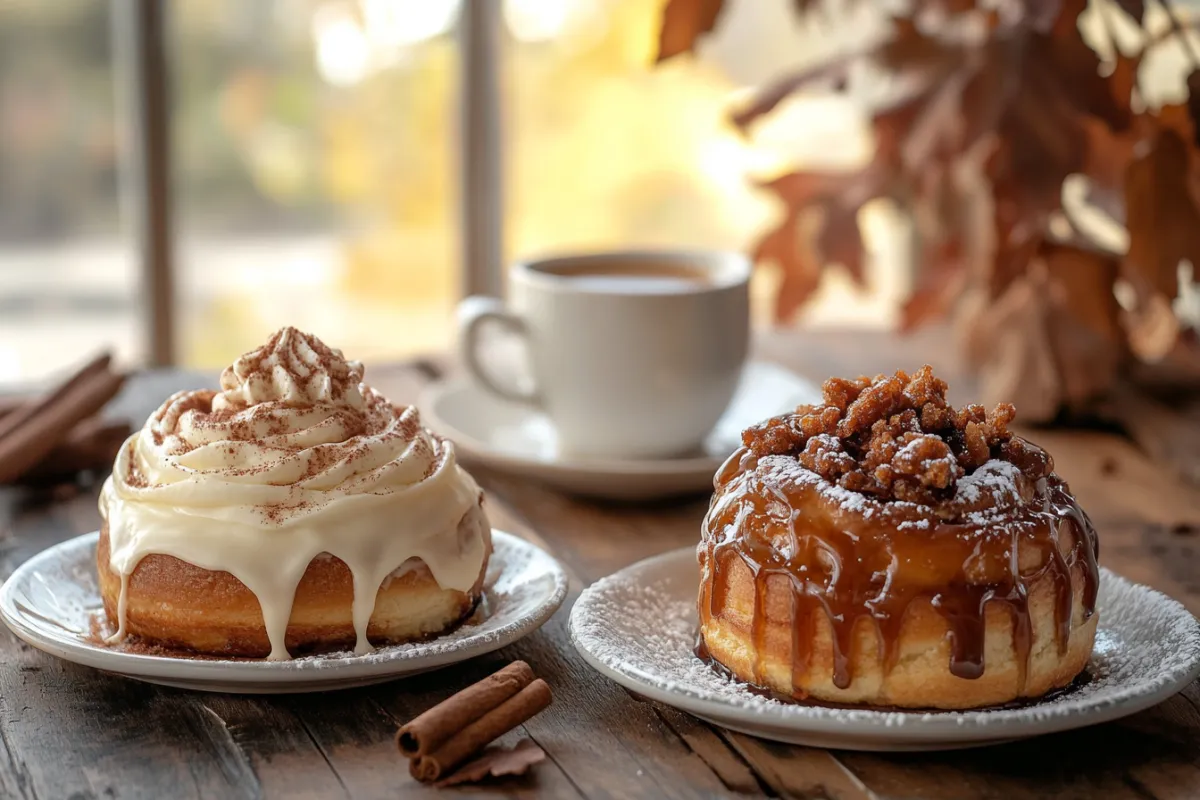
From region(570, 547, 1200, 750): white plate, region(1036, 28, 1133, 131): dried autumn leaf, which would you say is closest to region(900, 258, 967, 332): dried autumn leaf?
region(1036, 28, 1133, 131): dried autumn leaf

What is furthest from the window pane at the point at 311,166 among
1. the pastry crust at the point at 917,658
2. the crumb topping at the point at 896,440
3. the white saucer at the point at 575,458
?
the pastry crust at the point at 917,658

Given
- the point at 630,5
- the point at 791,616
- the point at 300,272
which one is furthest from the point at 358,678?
the point at 630,5

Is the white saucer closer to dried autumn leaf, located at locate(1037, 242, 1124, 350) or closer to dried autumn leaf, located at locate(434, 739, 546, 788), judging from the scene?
dried autumn leaf, located at locate(1037, 242, 1124, 350)

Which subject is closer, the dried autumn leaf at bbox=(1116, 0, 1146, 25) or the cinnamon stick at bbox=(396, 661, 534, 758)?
the cinnamon stick at bbox=(396, 661, 534, 758)

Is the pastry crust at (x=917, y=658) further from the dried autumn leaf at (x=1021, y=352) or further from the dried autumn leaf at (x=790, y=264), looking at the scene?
the dried autumn leaf at (x=790, y=264)

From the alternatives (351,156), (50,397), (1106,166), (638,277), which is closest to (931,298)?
(1106,166)

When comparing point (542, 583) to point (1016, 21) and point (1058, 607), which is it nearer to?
point (1058, 607)

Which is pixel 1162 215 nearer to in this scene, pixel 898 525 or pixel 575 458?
pixel 575 458
